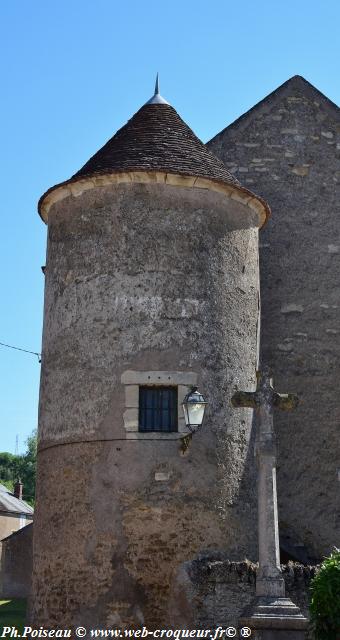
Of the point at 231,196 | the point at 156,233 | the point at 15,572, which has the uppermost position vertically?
the point at 231,196

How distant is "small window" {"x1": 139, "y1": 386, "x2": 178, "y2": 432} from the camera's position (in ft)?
39.9

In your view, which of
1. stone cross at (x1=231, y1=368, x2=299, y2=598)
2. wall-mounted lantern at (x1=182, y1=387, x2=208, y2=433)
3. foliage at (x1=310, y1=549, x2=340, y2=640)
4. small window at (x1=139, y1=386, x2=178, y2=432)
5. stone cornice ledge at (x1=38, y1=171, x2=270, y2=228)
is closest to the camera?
foliage at (x1=310, y1=549, x2=340, y2=640)

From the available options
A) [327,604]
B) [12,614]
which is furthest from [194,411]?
[12,614]

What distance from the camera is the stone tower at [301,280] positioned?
15.2 m

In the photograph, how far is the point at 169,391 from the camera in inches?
485

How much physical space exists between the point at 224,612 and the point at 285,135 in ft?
33.4

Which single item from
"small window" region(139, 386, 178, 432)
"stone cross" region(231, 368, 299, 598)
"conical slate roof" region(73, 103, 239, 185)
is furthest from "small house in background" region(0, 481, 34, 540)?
"stone cross" region(231, 368, 299, 598)

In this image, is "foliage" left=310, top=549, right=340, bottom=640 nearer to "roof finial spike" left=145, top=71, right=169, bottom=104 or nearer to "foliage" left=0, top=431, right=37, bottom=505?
"roof finial spike" left=145, top=71, right=169, bottom=104

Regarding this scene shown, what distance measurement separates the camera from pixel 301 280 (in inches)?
642

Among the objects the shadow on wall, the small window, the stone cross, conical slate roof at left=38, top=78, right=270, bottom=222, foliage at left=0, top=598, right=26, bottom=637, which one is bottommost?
foliage at left=0, top=598, right=26, bottom=637

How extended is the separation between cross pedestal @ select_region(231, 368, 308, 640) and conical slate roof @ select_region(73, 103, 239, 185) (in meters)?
4.67

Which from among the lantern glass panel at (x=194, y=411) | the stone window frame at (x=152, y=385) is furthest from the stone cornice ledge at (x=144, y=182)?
the lantern glass panel at (x=194, y=411)

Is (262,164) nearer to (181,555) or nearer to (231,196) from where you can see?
(231,196)

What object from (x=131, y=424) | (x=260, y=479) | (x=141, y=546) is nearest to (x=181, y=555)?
(x=141, y=546)
